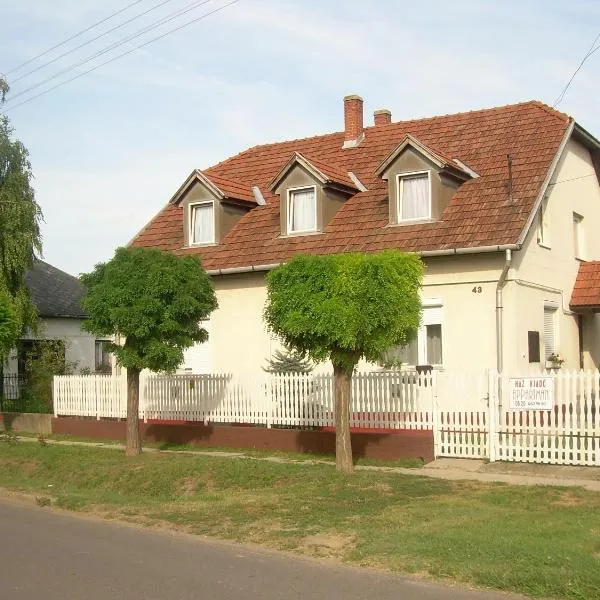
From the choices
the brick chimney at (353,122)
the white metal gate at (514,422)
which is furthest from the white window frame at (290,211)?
the white metal gate at (514,422)

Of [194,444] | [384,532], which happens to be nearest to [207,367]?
[194,444]

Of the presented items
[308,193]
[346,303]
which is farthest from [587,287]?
[346,303]

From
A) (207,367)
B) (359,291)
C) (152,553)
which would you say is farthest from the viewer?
(207,367)

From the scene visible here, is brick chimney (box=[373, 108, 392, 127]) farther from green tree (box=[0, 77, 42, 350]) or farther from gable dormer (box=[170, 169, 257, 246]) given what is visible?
green tree (box=[0, 77, 42, 350])

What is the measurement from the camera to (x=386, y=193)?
21.2 m

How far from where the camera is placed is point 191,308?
51.5 ft

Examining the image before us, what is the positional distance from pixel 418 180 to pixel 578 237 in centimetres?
490

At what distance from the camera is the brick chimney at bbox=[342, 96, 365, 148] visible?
963 inches

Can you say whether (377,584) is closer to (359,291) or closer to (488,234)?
(359,291)

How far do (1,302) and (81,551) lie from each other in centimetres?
1223

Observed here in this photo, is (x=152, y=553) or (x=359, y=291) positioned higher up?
(x=359, y=291)

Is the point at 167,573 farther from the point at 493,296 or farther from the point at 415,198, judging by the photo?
the point at 415,198

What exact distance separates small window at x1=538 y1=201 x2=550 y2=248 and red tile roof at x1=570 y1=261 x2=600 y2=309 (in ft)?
6.29

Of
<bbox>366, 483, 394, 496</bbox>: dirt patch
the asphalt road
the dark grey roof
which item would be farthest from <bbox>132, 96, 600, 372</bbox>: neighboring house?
the dark grey roof
